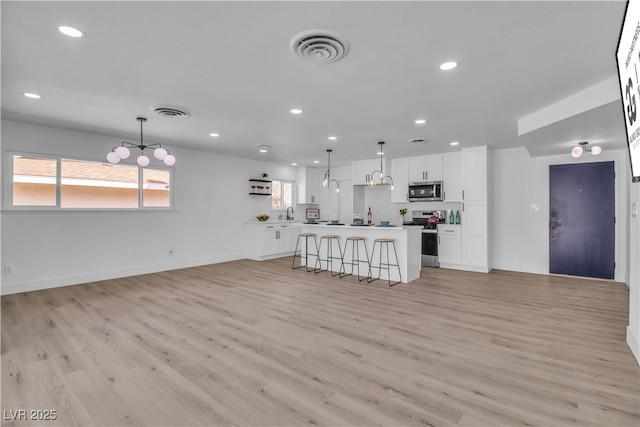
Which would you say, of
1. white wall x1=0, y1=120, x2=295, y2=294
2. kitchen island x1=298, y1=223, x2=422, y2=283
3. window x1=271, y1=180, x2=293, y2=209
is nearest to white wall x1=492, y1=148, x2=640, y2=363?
kitchen island x1=298, y1=223, x2=422, y2=283

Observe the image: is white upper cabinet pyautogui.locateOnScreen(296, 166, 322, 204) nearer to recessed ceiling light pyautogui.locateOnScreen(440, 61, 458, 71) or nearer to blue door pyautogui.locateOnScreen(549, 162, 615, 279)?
blue door pyautogui.locateOnScreen(549, 162, 615, 279)

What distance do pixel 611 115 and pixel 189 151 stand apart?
7073 mm

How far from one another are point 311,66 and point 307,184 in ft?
21.6

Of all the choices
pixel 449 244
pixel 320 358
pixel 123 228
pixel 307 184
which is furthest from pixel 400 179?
pixel 123 228

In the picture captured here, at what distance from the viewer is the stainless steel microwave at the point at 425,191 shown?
702 centimetres

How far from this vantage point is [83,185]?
5.47 metres

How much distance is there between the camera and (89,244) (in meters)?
5.49

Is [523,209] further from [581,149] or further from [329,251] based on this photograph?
[329,251]

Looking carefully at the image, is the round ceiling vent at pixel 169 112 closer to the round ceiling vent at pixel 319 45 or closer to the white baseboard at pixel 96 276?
the round ceiling vent at pixel 319 45

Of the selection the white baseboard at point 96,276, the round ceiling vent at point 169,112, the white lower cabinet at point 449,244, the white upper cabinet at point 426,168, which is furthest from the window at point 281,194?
the round ceiling vent at point 169,112

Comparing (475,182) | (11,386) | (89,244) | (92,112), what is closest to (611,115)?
(475,182)

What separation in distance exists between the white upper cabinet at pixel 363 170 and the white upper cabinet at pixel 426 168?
718 millimetres

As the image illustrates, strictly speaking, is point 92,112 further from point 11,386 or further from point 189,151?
point 11,386

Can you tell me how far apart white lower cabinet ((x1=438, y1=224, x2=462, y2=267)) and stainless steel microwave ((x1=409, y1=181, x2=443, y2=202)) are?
69 centimetres
